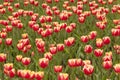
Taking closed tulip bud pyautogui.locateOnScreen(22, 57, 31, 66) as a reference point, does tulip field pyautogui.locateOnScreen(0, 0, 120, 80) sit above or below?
below

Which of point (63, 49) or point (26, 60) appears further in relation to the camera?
point (63, 49)

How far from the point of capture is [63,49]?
5.23 m

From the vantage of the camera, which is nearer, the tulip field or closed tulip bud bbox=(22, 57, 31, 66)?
the tulip field

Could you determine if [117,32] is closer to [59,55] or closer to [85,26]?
[59,55]

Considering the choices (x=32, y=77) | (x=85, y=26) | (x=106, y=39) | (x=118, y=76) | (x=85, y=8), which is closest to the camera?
(x=32, y=77)

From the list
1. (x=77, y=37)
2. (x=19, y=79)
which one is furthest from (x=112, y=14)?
(x=19, y=79)

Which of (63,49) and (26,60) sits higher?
(26,60)

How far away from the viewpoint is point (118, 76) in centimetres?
450

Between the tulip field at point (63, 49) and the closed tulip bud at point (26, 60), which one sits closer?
the tulip field at point (63, 49)

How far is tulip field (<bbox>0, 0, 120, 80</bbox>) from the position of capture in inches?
177

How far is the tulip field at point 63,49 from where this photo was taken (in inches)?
177

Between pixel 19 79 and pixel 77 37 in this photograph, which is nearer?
pixel 19 79

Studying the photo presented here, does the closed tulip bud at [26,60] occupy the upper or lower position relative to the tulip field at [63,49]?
upper

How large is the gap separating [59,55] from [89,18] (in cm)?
190
